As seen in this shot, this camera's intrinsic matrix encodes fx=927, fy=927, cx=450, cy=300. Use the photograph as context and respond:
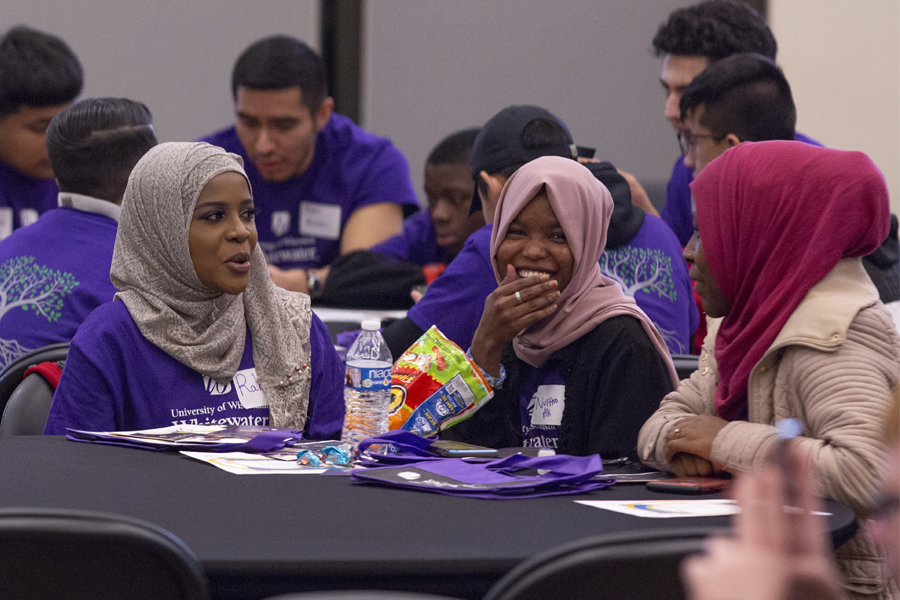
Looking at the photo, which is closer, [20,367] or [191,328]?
[191,328]

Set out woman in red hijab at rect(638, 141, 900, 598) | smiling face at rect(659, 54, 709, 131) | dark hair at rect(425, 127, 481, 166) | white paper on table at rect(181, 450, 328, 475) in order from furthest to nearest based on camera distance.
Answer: smiling face at rect(659, 54, 709, 131), dark hair at rect(425, 127, 481, 166), white paper on table at rect(181, 450, 328, 475), woman in red hijab at rect(638, 141, 900, 598)

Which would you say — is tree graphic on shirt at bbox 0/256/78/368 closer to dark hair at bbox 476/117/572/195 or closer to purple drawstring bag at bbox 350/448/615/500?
dark hair at bbox 476/117/572/195

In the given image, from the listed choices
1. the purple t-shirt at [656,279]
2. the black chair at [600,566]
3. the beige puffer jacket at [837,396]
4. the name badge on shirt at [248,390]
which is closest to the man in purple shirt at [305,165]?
the purple t-shirt at [656,279]

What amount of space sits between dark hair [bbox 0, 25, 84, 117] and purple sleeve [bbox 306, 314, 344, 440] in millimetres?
1690

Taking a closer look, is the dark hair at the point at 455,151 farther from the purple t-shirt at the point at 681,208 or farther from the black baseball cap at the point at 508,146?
the black baseball cap at the point at 508,146

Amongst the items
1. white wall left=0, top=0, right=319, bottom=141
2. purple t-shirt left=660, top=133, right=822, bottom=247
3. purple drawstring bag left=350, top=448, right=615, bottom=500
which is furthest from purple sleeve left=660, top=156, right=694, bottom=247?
white wall left=0, top=0, right=319, bottom=141

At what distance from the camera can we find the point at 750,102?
2.61m

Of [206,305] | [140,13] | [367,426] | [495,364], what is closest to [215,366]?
[206,305]

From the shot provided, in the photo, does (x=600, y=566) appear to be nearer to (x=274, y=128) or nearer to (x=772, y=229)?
(x=772, y=229)

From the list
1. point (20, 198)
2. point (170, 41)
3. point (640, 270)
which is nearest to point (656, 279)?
point (640, 270)

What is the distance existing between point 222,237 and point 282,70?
Answer: 6.15 feet

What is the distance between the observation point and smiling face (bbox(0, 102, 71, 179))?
315cm

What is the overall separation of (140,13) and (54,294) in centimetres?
326

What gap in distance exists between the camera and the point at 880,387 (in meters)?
1.30
